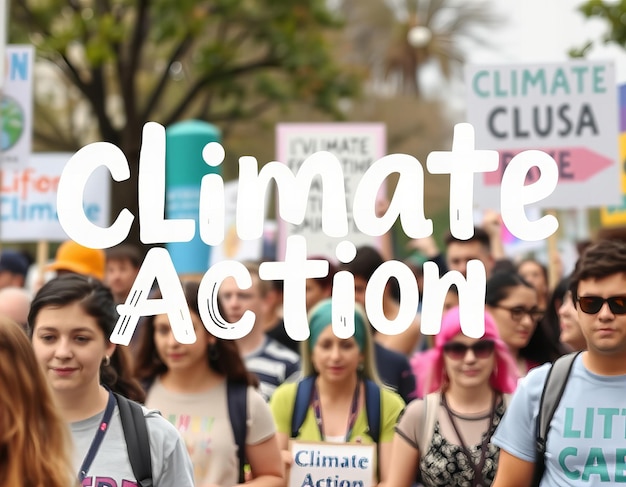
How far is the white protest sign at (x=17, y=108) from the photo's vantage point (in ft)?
28.6

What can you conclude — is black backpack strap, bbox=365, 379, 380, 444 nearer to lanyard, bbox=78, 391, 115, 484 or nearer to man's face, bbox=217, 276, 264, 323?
man's face, bbox=217, 276, 264, 323

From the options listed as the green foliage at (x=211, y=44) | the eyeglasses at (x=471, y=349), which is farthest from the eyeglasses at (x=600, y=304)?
the green foliage at (x=211, y=44)

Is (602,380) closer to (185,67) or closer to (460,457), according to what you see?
(460,457)

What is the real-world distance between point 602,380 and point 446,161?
2.82ft

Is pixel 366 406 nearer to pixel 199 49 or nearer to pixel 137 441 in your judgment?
pixel 137 441

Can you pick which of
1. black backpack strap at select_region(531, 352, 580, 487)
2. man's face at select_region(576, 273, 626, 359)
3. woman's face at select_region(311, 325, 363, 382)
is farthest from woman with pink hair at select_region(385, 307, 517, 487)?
man's face at select_region(576, 273, 626, 359)

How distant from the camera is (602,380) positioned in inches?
161

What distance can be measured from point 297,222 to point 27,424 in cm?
169

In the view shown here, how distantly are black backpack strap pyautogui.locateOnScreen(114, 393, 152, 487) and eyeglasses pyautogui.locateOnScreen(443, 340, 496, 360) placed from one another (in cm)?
167

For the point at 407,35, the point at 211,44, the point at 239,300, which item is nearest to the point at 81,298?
the point at 239,300

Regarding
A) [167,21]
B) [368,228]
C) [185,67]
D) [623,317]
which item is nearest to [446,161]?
[368,228]

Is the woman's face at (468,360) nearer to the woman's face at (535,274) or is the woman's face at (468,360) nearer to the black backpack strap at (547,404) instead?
the black backpack strap at (547,404)

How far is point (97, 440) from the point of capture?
3762 mm

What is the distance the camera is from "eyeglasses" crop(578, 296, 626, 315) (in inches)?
161
